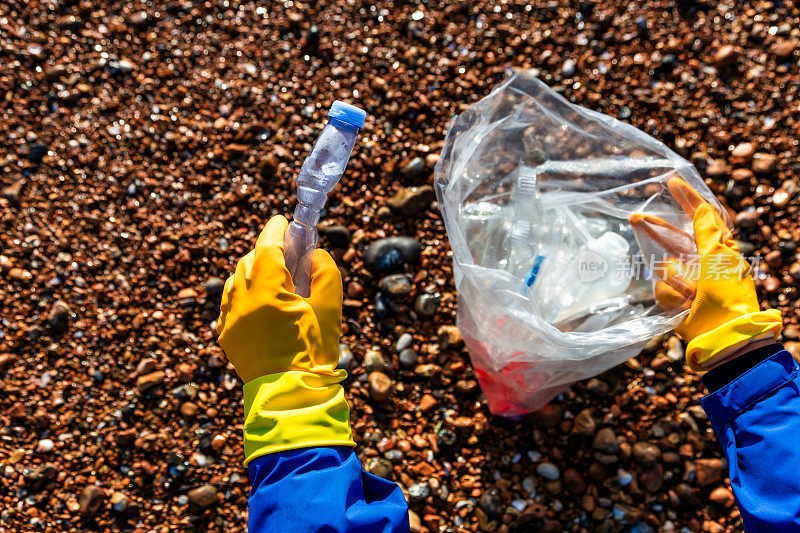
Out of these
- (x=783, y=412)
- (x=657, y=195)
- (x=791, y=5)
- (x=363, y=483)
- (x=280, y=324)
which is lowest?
(x=363, y=483)

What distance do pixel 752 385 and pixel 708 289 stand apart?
25 cm

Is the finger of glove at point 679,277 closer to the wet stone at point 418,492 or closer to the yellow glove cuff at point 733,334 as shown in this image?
the yellow glove cuff at point 733,334

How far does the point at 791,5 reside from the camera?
2.06 meters

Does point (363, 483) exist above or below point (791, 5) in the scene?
below

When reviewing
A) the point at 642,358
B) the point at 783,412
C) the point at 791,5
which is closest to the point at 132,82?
the point at 642,358

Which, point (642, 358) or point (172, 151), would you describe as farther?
point (172, 151)

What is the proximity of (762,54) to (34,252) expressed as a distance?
260 centimetres

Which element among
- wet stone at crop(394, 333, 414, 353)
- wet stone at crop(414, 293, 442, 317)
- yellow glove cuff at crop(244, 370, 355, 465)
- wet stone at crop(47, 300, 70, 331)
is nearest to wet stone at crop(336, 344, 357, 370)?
wet stone at crop(394, 333, 414, 353)

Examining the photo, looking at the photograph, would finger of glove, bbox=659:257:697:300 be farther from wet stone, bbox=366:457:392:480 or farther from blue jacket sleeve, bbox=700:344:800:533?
wet stone, bbox=366:457:392:480

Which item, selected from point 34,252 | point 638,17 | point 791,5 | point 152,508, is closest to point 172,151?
point 34,252

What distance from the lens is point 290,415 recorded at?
48.1 inches

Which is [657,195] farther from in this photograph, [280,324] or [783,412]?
[280,324]

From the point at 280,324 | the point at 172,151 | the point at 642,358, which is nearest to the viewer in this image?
the point at 280,324

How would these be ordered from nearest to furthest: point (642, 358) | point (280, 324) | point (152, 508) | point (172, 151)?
point (280, 324), point (152, 508), point (642, 358), point (172, 151)
